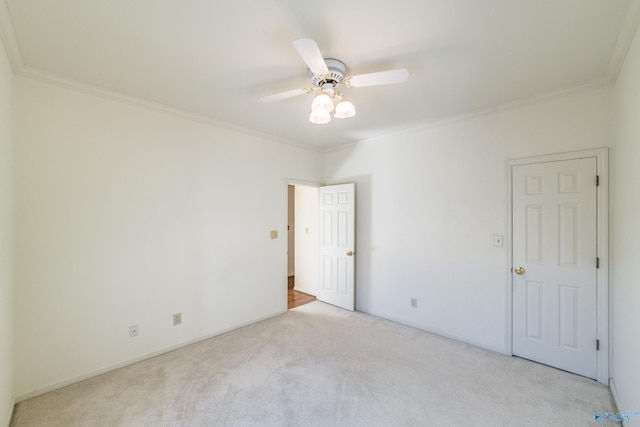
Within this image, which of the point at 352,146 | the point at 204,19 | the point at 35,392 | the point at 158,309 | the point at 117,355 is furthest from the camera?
the point at 352,146

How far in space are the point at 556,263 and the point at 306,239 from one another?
3.56 meters

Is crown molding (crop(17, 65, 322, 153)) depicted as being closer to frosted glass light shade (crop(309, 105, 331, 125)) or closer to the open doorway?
the open doorway

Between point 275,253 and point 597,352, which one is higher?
point 275,253

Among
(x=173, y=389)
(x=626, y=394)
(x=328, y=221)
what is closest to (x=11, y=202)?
(x=173, y=389)

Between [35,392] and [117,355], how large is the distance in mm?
540

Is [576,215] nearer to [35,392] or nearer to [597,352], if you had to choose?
[597,352]

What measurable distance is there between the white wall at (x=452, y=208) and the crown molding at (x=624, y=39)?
0.88ft

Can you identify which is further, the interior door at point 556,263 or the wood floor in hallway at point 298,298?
the wood floor in hallway at point 298,298

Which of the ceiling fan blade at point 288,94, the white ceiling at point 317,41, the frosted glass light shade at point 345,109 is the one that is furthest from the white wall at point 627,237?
the ceiling fan blade at point 288,94

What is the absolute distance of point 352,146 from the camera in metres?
4.23

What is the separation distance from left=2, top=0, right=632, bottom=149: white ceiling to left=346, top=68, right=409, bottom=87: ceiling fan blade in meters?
0.23

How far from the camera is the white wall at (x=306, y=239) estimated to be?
4.93 metres

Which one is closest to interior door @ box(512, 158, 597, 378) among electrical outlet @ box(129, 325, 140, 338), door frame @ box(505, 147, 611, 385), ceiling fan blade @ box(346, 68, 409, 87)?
door frame @ box(505, 147, 611, 385)

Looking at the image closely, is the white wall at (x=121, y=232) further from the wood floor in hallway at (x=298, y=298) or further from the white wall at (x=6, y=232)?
the wood floor in hallway at (x=298, y=298)
